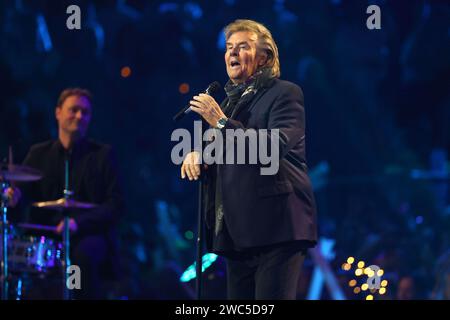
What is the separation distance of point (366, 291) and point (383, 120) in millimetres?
3747

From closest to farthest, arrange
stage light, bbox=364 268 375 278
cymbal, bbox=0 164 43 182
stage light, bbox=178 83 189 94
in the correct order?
cymbal, bbox=0 164 43 182 → stage light, bbox=364 268 375 278 → stage light, bbox=178 83 189 94

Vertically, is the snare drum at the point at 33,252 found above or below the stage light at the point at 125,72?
below

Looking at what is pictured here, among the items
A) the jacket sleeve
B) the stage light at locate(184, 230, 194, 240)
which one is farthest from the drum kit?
the stage light at locate(184, 230, 194, 240)

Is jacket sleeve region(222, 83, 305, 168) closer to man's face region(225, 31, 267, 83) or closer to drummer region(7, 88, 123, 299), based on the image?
man's face region(225, 31, 267, 83)

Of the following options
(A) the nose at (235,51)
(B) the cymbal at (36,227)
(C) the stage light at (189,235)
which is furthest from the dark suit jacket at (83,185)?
(C) the stage light at (189,235)

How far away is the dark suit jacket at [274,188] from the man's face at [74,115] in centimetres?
230

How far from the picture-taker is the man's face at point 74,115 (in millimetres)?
5379

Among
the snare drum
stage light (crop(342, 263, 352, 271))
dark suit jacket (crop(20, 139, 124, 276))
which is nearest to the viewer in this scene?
the snare drum

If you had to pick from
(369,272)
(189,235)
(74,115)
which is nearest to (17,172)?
(74,115)

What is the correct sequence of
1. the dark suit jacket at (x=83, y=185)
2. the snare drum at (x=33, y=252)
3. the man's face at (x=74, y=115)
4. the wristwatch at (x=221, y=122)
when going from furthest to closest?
the man's face at (x=74, y=115), the dark suit jacket at (x=83, y=185), the snare drum at (x=33, y=252), the wristwatch at (x=221, y=122)

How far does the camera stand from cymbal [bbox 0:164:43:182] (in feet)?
15.4

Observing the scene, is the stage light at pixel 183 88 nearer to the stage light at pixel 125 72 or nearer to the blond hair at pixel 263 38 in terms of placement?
the stage light at pixel 125 72
